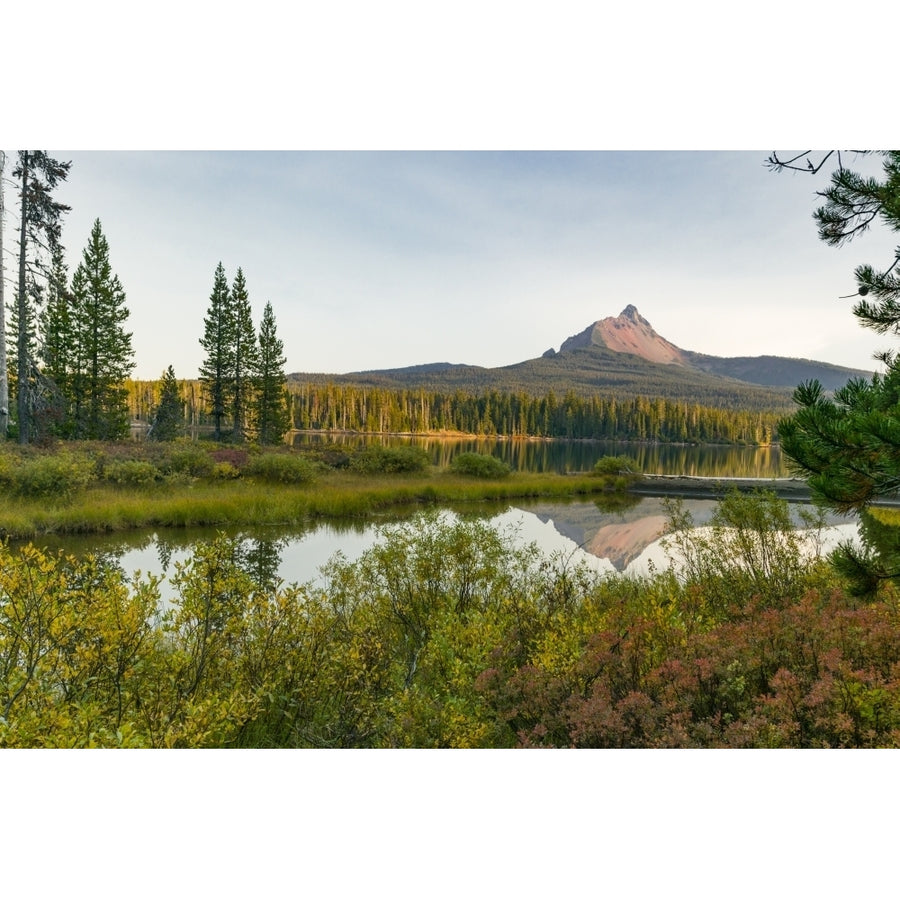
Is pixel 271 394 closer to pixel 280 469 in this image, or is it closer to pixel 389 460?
pixel 280 469

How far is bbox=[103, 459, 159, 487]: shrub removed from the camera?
849 cm

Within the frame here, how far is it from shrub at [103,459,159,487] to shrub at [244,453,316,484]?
1484 mm

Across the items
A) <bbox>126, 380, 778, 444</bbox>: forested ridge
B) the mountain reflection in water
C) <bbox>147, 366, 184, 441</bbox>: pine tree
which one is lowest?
the mountain reflection in water

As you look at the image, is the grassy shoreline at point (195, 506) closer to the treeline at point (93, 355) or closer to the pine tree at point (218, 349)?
the treeline at point (93, 355)

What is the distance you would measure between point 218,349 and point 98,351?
6.64 feet

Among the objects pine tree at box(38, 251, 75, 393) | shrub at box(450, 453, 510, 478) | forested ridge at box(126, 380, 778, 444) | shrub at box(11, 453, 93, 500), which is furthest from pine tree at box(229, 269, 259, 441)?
shrub at box(450, 453, 510, 478)

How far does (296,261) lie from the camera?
7.12 m

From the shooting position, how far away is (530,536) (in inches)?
348

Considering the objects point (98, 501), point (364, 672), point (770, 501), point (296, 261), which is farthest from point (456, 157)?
point (98, 501)

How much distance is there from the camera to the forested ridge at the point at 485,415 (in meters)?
11.8

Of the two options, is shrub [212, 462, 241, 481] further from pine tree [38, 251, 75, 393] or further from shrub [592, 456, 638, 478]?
shrub [592, 456, 638, 478]

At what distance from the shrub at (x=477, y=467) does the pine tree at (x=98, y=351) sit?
7427 mm

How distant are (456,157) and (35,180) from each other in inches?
198
